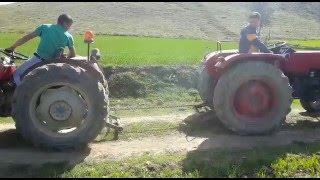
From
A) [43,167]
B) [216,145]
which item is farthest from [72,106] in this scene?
[216,145]

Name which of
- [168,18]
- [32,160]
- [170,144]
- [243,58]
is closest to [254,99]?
[243,58]

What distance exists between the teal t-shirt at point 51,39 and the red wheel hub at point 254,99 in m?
2.78

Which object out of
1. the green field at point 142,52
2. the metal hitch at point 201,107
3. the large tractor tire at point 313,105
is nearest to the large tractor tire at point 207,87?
the metal hitch at point 201,107

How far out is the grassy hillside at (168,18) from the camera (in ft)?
140

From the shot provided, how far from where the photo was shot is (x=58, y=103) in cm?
605

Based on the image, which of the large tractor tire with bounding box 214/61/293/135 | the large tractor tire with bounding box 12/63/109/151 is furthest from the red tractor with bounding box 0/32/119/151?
the large tractor tire with bounding box 214/61/293/135

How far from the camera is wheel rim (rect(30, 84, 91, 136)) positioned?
6.04 metres

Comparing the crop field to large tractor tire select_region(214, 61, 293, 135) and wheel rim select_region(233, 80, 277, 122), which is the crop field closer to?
large tractor tire select_region(214, 61, 293, 135)

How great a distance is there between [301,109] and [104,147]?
4.53 m

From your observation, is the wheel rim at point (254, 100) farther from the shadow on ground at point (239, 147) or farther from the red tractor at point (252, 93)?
the shadow on ground at point (239, 147)

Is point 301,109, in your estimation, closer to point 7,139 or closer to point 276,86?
point 276,86

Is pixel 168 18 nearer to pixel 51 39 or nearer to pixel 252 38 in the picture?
pixel 252 38

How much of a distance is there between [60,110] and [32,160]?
0.81 m

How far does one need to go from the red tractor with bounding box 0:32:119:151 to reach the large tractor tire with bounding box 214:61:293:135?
74.2 inches
